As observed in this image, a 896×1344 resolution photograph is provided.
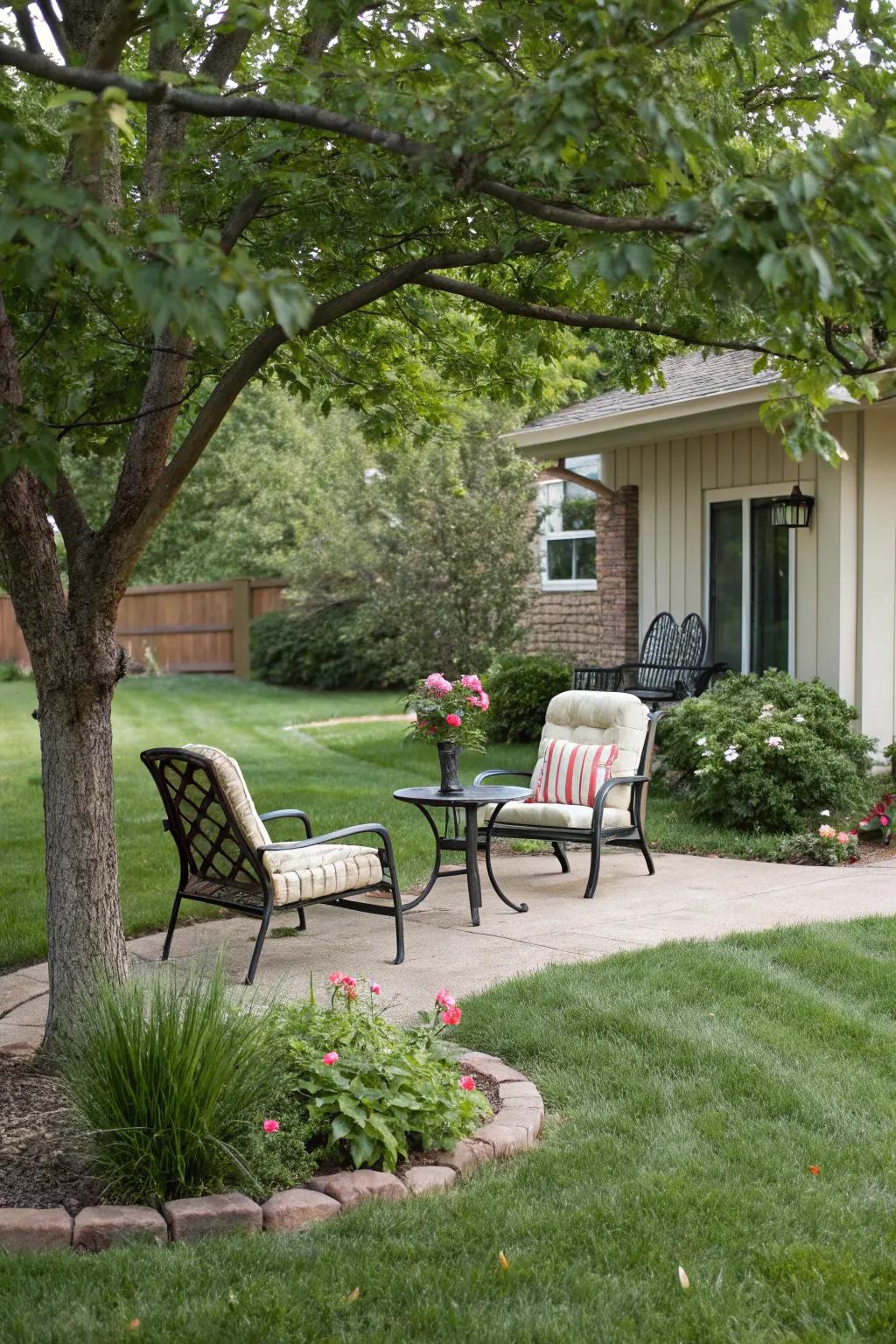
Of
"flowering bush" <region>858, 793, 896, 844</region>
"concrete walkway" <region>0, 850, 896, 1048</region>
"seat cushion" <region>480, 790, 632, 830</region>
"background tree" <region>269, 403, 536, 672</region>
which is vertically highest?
"background tree" <region>269, 403, 536, 672</region>

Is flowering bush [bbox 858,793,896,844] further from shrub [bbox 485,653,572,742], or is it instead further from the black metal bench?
shrub [bbox 485,653,572,742]

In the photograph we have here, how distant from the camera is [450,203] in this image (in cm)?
536

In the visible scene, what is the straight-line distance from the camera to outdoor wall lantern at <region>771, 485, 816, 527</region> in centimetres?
1169

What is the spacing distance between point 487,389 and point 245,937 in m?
3.05

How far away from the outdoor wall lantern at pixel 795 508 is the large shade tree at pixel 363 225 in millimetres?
4499

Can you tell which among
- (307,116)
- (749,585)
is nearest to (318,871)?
(307,116)

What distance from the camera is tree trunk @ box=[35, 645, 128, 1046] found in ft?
15.6

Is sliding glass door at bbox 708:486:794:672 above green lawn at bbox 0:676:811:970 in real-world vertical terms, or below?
above

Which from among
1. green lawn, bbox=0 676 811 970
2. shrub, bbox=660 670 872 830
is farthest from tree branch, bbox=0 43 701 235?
shrub, bbox=660 670 872 830

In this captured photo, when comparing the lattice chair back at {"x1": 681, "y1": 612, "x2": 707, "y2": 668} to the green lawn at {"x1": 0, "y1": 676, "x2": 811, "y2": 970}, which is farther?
the lattice chair back at {"x1": 681, "y1": 612, "x2": 707, "y2": 668}

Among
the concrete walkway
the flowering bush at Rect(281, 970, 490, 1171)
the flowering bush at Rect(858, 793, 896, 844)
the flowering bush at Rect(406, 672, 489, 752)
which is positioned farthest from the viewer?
the flowering bush at Rect(858, 793, 896, 844)

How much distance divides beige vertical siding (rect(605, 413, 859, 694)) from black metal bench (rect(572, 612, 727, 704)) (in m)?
0.24

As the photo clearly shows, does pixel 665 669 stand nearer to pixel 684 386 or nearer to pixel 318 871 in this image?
pixel 684 386

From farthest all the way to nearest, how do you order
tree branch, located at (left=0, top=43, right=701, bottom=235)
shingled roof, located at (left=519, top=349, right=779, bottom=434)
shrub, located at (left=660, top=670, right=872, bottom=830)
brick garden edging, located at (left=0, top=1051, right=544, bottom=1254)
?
shingled roof, located at (left=519, top=349, right=779, bottom=434), shrub, located at (left=660, top=670, right=872, bottom=830), brick garden edging, located at (left=0, top=1051, right=544, bottom=1254), tree branch, located at (left=0, top=43, right=701, bottom=235)
